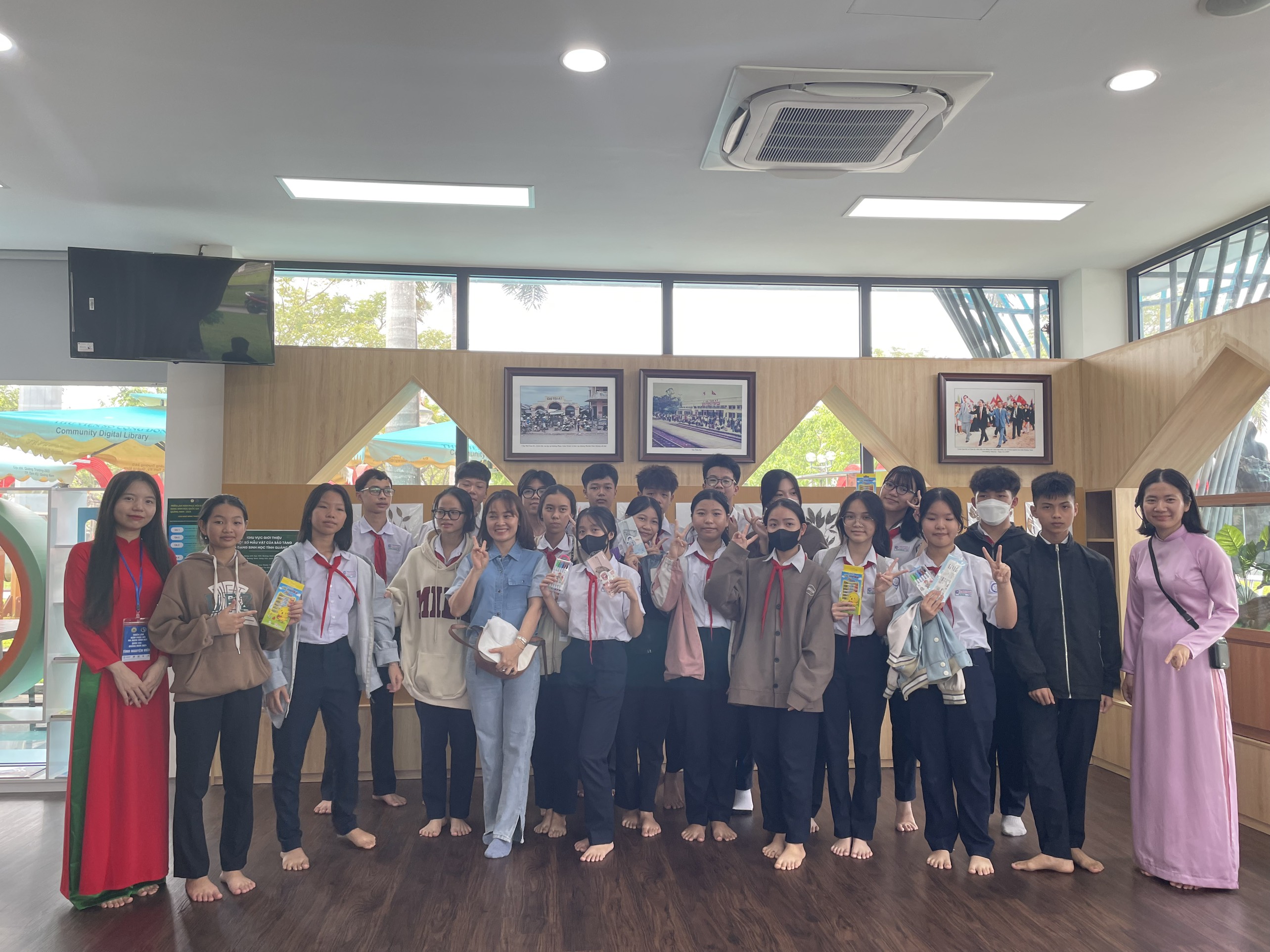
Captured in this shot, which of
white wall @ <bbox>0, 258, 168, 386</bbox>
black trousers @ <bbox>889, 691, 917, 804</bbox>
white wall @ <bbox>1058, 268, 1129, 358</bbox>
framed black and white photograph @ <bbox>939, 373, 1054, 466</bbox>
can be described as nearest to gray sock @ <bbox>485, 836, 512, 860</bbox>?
black trousers @ <bbox>889, 691, 917, 804</bbox>

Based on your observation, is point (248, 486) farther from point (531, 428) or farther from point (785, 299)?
point (785, 299)

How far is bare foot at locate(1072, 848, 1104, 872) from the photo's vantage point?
363 cm

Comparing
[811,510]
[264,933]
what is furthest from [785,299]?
[264,933]

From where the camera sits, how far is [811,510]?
18.4 ft

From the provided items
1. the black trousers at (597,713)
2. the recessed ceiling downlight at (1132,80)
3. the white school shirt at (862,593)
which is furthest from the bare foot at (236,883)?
the recessed ceiling downlight at (1132,80)

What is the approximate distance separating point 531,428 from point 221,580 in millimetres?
2526

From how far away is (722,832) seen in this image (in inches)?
157

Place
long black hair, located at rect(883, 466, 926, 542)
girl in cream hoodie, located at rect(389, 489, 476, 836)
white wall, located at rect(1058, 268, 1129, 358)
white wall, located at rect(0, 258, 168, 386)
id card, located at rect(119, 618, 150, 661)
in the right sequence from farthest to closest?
1. white wall, located at rect(1058, 268, 1129, 358)
2. white wall, located at rect(0, 258, 168, 386)
3. long black hair, located at rect(883, 466, 926, 542)
4. girl in cream hoodie, located at rect(389, 489, 476, 836)
5. id card, located at rect(119, 618, 150, 661)

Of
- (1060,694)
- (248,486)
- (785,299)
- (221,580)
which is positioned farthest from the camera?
(785,299)

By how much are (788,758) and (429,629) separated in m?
1.72

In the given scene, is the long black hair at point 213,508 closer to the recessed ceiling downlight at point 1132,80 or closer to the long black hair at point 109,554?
the long black hair at point 109,554

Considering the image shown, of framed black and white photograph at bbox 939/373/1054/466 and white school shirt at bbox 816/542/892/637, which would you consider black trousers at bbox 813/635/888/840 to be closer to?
white school shirt at bbox 816/542/892/637

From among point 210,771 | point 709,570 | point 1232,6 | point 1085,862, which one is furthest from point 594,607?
point 1232,6

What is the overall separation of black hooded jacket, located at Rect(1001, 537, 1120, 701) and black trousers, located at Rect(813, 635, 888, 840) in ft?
1.91
